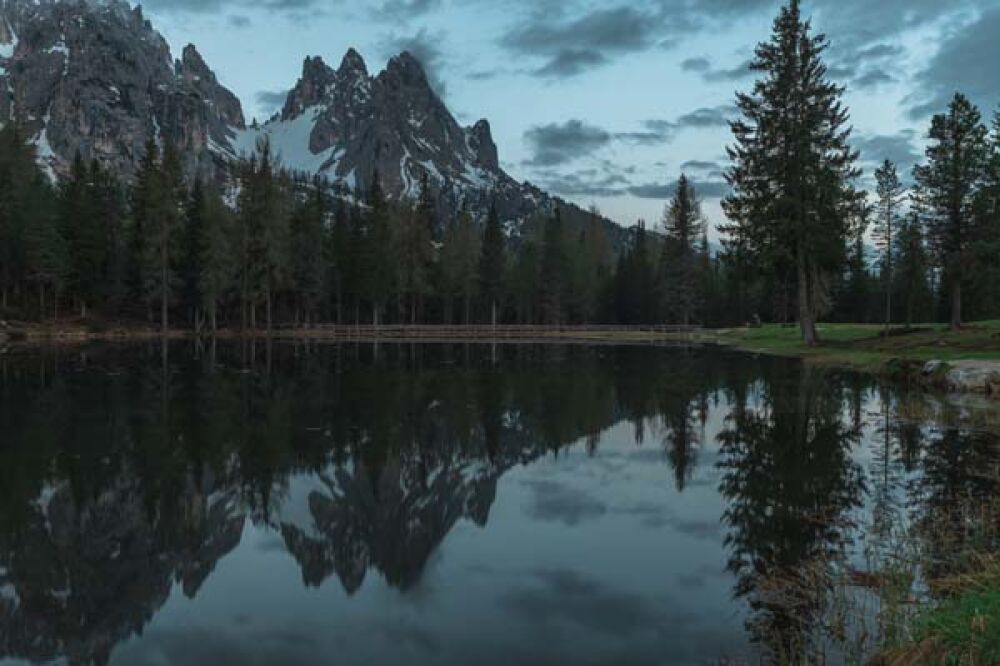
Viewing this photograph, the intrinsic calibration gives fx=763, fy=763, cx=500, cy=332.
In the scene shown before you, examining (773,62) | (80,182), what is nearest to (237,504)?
(773,62)

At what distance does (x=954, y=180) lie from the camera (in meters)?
52.2

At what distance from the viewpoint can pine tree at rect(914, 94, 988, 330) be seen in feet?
171

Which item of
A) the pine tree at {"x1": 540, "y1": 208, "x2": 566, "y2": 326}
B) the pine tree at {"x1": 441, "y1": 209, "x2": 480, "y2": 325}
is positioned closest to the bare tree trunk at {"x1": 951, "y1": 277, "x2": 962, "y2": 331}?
the pine tree at {"x1": 540, "y1": 208, "x2": 566, "y2": 326}

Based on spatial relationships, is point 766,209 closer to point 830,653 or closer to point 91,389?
point 91,389

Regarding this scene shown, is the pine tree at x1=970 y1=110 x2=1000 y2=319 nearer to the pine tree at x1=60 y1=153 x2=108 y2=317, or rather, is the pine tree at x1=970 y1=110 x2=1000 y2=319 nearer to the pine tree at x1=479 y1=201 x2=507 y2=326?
the pine tree at x1=479 y1=201 x2=507 y2=326

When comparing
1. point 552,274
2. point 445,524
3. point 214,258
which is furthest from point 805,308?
point 552,274

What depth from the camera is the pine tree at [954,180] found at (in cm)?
5197

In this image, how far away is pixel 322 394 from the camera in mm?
28594

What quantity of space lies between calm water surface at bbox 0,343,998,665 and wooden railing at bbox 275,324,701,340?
212 feet

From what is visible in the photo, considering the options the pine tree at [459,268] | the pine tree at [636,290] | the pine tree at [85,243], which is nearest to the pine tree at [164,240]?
the pine tree at [85,243]

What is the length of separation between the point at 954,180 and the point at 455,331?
199 ft

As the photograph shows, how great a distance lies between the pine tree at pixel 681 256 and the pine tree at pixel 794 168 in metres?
49.2

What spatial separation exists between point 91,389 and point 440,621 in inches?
984

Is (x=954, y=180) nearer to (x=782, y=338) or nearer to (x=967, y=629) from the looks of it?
(x=782, y=338)
